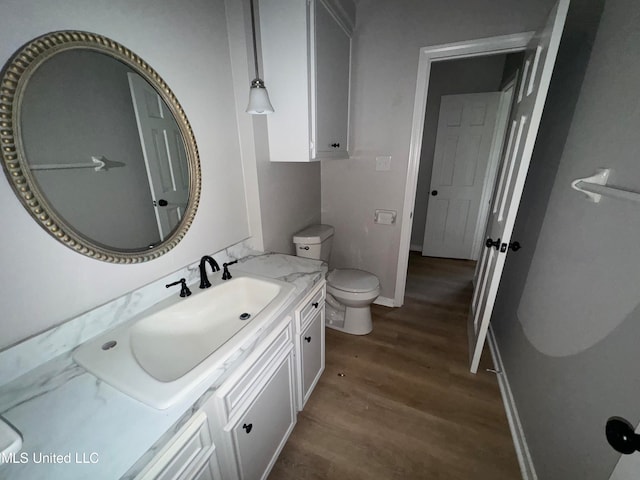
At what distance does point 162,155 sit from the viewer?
98 centimetres

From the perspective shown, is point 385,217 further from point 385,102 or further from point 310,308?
point 310,308

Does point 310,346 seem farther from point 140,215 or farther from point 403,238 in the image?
point 403,238

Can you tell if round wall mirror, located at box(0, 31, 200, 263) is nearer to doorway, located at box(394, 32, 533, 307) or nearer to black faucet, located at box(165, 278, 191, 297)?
black faucet, located at box(165, 278, 191, 297)

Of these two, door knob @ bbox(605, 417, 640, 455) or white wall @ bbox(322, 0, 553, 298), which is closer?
door knob @ bbox(605, 417, 640, 455)

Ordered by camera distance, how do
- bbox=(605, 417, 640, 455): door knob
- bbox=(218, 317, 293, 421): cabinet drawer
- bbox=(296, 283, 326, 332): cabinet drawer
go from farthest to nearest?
1. bbox=(296, 283, 326, 332): cabinet drawer
2. bbox=(218, 317, 293, 421): cabinet drawer
3. bbox=(605, 417, 640, 455): door knob

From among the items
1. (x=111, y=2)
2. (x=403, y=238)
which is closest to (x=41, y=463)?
(x=111, y=2)

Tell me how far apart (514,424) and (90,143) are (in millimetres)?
2215

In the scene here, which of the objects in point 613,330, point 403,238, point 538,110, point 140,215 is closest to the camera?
point 613,330

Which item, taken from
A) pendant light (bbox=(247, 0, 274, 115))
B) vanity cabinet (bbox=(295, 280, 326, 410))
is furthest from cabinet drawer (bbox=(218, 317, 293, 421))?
pendant light (bbox=(247, 0, 274, 115))

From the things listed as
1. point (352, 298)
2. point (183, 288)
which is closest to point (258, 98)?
point (183, 288)

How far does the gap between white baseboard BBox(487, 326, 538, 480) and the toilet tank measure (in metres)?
1.40

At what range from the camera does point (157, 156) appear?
961 mm

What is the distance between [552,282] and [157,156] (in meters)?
1.78

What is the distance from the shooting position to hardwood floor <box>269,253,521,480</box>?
115 centimetres
